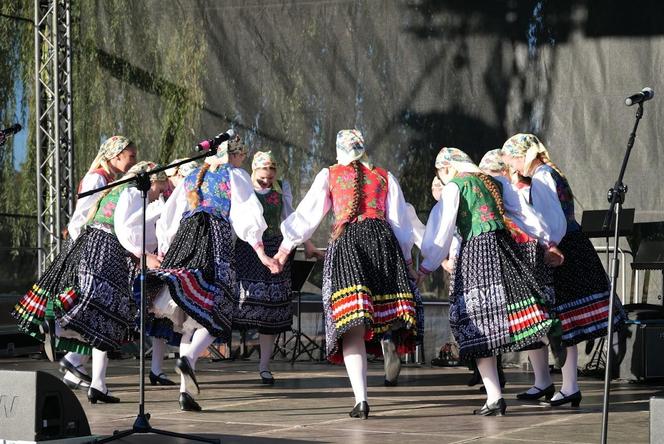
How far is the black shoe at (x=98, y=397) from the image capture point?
6.27 m

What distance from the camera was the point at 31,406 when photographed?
410 cm

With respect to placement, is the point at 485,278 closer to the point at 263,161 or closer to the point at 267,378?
the point at 267,378

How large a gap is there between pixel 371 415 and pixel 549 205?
1.36m

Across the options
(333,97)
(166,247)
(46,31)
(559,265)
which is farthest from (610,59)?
(46,31)

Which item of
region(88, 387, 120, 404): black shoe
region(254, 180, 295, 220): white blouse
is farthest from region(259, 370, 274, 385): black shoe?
region(88, 387, 120, 404): black shoe

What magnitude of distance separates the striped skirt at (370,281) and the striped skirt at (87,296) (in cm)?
125

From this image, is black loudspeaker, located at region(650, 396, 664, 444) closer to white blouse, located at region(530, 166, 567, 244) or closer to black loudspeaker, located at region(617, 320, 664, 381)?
white blouse, located at region(530, 166, 567, 244)

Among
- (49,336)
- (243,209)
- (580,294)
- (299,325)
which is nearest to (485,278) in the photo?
(580,294)

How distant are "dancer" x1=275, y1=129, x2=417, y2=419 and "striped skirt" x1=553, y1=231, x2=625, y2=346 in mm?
879

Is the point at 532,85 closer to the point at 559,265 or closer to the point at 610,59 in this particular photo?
the point at 610,59

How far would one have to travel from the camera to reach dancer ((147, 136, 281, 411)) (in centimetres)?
604

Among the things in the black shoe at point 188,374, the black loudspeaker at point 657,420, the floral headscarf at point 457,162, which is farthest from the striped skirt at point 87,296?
the black loudspeaker at point 657,420

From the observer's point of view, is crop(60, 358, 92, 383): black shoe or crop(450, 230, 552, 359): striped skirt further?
crop(60, 358, 92, 383): black shoe

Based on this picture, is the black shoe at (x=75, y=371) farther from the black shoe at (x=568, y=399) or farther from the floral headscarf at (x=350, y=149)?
the black shoe at (x=568, y=399)
